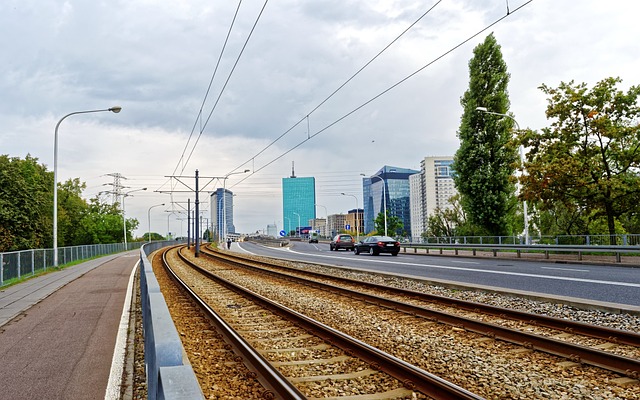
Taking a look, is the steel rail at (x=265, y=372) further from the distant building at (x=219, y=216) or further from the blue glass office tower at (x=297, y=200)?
the blue glass office tower at (x=297, y=200)

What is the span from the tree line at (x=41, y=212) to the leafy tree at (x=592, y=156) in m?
46.7

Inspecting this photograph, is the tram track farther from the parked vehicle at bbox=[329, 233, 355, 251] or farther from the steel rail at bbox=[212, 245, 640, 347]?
the parked vehicle at bbox=[329, 233, 355, 251]

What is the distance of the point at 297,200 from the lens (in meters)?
178

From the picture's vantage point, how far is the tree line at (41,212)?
49906 mm

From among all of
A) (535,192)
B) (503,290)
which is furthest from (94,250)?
(503,290)

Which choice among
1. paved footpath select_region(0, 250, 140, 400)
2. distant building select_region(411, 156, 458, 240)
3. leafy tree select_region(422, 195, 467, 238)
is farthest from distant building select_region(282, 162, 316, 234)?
paved footpath select_region(0, 250, 140, 400)

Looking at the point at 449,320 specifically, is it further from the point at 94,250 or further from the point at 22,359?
the point at 94,250

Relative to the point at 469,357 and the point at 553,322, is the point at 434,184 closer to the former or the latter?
the point at 553,322

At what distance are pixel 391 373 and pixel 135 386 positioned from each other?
123 inches

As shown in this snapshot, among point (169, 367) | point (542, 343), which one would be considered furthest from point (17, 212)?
point (169, 367)

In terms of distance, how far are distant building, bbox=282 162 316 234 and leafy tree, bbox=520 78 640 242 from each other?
142 metres

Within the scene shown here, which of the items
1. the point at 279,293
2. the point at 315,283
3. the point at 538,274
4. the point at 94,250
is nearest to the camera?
the point at 279,293

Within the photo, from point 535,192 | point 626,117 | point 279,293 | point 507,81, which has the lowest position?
point 279,293

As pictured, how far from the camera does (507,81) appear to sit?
1645 inches
